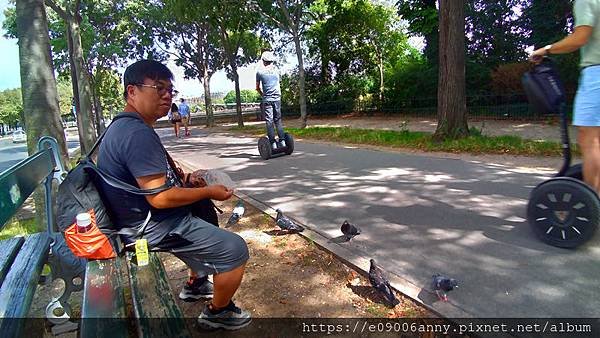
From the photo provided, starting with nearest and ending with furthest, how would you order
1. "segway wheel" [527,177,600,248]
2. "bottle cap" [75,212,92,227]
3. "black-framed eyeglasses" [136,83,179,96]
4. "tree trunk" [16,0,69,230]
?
1. "bottle cap" [75,212,92,227]
2. "black-framed eyeglasses" [136,83,179,96]
3. "segway wheel" [527,177,600,248]
4. "tree trunk" [16,0,69,230]

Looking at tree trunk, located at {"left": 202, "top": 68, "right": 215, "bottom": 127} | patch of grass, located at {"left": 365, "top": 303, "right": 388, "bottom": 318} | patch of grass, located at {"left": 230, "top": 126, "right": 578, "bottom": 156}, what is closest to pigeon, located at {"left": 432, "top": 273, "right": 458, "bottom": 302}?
patch of grass, located at {"left": 365, "top": 303, "right": 388, "bottom": 318}

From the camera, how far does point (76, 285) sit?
9.41 ft

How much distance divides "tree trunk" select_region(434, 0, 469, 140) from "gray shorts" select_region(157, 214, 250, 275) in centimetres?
768

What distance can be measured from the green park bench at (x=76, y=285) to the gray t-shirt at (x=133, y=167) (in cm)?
28

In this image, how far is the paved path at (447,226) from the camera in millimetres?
2691

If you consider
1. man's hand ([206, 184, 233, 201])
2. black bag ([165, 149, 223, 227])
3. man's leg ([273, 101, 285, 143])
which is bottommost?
black bag ([165, 149, 223, 227])

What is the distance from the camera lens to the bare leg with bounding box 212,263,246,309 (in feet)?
8.00

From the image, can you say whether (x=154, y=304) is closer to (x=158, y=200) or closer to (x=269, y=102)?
(x=158, y=200)

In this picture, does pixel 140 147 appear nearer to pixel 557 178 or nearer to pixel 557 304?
pixel 557 304

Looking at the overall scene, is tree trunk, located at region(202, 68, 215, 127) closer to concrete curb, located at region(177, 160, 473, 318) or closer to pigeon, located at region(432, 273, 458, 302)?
concrete curb, located at region(177, 160, 473, 318)

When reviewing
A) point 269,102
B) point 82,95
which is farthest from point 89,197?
point 82,95

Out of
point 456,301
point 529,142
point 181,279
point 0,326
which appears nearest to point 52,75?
point 181,279

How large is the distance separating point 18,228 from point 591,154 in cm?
716

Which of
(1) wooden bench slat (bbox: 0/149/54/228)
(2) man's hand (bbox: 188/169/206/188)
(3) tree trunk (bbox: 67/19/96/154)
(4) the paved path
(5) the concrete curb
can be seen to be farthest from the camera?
(3) tree trunk (bbox: 67/19/96/154)
